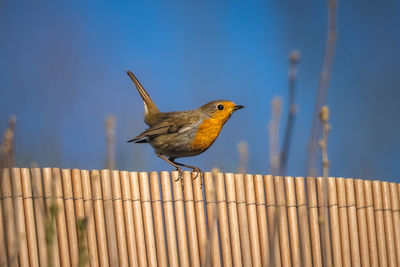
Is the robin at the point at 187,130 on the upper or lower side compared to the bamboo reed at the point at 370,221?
upper

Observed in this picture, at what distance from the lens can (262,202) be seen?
3945 millimetres

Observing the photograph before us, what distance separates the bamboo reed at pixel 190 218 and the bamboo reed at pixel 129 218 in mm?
452

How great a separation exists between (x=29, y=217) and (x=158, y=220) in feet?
3.23

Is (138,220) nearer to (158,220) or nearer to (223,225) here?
(158,220)

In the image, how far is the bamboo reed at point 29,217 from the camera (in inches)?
134

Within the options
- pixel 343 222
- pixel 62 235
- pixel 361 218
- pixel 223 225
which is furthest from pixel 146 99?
pixel 361 218

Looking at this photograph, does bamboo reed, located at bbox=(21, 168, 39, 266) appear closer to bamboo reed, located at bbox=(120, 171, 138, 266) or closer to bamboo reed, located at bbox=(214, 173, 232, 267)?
bamboo reed, located at bbox=(120, 171, 138, 266)

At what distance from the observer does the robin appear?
4.41 meters

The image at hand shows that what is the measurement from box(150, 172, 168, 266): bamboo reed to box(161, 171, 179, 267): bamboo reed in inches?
1.6

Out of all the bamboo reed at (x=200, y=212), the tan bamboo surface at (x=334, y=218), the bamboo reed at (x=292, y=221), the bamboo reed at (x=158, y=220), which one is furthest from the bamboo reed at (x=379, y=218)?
the bamboo reed at (x=158, y=220)

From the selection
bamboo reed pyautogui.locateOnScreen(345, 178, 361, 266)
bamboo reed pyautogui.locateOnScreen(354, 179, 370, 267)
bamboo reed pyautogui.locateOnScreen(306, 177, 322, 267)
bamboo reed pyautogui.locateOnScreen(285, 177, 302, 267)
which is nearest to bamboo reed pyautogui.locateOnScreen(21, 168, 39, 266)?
bamboo reed pyautogui.locateOnScreen(285, 177, 302, 267)

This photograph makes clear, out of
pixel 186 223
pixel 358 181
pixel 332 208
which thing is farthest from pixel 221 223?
pixel 358 181

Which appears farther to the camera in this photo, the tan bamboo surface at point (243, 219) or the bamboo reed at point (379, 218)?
the bamboo reed at point (379, 218)

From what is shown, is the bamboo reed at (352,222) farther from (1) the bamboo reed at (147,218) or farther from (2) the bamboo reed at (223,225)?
(1) the bamboo reed at (147,218)
